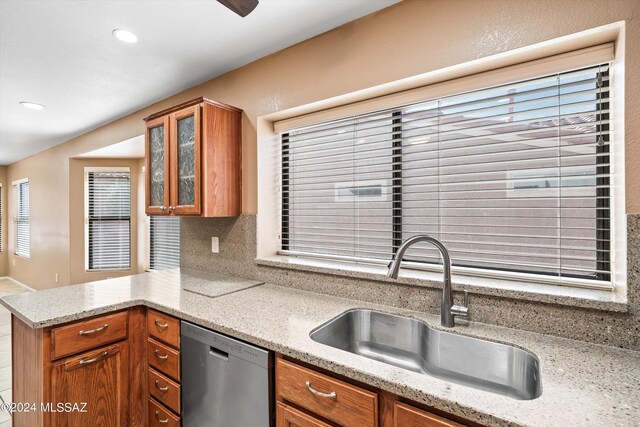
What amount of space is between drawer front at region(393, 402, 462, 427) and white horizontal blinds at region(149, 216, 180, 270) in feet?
12.3

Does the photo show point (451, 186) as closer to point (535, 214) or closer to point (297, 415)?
point (535, 214)

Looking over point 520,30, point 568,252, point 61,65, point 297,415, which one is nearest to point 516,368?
point 568,252

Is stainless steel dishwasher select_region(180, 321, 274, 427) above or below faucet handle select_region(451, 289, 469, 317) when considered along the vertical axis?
below

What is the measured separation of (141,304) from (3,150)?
5557mm

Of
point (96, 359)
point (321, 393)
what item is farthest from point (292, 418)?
point (96, 359)

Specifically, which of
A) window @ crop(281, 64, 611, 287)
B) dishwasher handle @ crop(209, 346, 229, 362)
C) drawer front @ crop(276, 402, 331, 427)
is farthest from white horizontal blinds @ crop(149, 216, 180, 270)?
drawer front @ crop(276, 402, 331, 427)

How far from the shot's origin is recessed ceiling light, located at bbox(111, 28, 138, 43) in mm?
1820

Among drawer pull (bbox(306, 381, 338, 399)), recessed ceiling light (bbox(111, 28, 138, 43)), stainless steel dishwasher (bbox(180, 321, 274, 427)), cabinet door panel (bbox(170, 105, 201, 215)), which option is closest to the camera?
drawer pull (bbox(306, 381, 338, 399))

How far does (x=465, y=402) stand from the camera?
0.84m

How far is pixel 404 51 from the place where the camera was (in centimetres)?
159

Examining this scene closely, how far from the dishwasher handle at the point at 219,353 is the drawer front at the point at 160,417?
0.49 metres

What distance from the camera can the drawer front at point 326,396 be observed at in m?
1.02

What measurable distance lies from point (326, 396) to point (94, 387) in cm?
130

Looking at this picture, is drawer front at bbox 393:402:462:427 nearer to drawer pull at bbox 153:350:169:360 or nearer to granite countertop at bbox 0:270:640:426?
granite countertop at bbox 0:270:640:426
